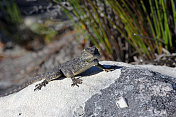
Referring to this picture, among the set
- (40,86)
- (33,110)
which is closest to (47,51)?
(40,86)

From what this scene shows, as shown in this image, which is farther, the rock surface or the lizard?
the lizard

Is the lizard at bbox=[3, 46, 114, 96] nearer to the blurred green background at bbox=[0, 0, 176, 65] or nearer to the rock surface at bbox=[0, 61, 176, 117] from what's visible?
the rock surface at bbox=[0, 61, 176, 117]

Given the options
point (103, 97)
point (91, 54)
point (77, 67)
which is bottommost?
point (103, 97)

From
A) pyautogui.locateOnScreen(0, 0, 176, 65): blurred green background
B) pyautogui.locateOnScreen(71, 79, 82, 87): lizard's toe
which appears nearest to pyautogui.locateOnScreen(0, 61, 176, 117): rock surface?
pyautogui.locateOnScreen(71, 79, 82, 87): lizard's toe

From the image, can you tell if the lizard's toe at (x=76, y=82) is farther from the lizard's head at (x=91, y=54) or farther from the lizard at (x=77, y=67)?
the lizard's head at (x=91, y=54)

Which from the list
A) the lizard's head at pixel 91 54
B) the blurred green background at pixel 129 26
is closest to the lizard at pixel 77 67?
the lizard's head at pixel 91 54

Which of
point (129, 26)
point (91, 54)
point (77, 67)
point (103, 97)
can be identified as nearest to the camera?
point (103, 97)

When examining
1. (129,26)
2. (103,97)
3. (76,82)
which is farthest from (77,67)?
(129,26)

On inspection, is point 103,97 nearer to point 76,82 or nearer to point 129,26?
point 76,82

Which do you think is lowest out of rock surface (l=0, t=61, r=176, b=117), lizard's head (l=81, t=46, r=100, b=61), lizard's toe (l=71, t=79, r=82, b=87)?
rock surface (l=0, t=61, r=176, b=117)

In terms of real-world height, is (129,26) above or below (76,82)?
above
